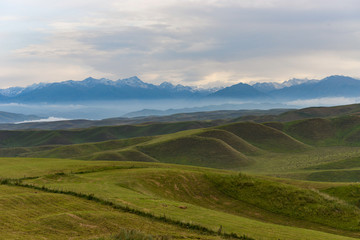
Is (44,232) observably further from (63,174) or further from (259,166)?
(259,166)

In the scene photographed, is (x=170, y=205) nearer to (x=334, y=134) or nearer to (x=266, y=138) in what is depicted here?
(x=266, y=138)

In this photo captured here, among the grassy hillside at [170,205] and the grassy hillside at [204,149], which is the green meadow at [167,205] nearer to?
the grassy hillside at [170,205]

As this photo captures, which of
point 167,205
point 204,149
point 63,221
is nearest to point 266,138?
point 204,149

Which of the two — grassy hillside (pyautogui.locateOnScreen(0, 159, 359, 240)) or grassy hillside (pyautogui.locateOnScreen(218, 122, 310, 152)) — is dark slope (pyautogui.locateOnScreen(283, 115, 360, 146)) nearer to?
grassy hillside (pyautogui.locateOnScreen(218, 122, 310, 152))

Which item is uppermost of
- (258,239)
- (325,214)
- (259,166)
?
(258,239)

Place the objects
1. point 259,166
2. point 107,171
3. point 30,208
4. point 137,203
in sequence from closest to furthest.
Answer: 1. point 30,208
2. point 137,203
3. point 107,171
4. point 259,166

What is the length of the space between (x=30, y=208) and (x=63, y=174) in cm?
2243

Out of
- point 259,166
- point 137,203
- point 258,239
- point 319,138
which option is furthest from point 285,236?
point 319,138

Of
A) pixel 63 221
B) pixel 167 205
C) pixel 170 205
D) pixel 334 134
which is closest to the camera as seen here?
pixel 63 221

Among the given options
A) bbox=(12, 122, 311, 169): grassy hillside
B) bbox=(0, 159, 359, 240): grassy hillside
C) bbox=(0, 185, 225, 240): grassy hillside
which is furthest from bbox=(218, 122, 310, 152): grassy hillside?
bbox=(0, 185, 225, 240): grassy hillside

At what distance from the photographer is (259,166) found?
118250mm

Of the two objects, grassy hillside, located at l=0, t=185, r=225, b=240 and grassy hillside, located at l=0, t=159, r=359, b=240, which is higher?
grassy hillside, located at l=0, t=185, r=225, b=240

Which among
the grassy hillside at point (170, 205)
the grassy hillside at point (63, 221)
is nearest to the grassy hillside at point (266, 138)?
the grassy hillside at point (170, 205)

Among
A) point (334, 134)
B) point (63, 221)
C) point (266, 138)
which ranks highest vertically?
point (63, 221)
